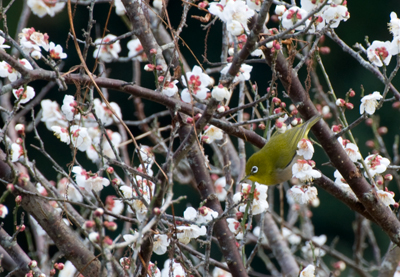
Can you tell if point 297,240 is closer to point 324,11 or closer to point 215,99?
point 324,11

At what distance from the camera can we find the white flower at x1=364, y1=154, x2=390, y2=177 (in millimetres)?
1987

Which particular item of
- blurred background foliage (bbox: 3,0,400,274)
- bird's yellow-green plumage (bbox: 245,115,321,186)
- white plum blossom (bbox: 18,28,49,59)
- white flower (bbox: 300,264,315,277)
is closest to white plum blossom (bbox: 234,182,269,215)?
white flower (bbox: 300,264,315,277)

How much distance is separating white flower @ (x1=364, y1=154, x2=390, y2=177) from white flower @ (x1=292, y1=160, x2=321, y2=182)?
0.95ft

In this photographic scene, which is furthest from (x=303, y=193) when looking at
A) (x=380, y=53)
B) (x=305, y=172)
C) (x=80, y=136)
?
(x=80, y=136)

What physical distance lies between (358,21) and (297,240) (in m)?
3.84

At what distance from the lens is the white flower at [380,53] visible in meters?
2.01

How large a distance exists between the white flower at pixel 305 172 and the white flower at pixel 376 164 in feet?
0.95

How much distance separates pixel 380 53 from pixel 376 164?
510 mm

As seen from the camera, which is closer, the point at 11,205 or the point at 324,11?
the point at 324,11

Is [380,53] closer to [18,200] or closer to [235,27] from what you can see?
[235,27]

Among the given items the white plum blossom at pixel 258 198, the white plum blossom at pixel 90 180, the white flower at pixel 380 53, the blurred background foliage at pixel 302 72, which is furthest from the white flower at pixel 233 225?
the blurred background foliage at pixel 302 72

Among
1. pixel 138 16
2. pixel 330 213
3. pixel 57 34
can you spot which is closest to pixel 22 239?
pixel 57 34

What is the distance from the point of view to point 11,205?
221 inches

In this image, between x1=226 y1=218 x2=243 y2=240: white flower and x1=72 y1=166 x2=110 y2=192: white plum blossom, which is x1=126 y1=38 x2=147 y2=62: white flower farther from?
x1=226 y1=218 x2=243 y2=240: white flower
